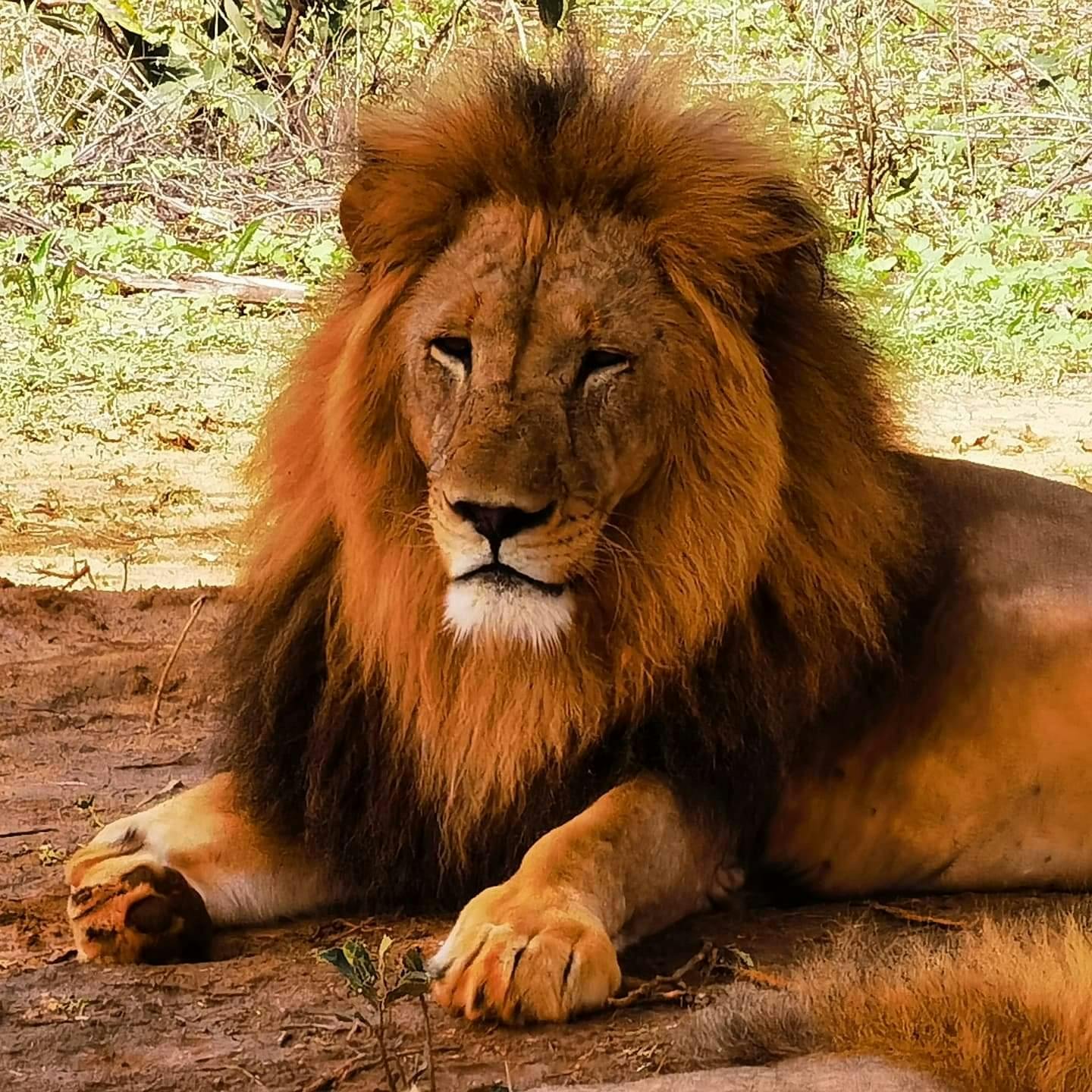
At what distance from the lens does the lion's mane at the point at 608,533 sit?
2971 millimetres

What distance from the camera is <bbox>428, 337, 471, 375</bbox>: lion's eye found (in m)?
2.91

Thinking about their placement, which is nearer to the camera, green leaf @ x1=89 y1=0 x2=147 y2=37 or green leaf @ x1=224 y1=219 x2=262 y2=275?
green leaf @ x1=89 y1=0 x2=147 y2=37

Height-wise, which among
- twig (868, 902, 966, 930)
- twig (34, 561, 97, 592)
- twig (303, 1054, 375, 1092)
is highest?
twig (34, 561, 97, 592)

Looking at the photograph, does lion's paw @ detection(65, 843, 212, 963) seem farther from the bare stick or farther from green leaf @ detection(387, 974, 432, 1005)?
green leaf @ detection(387, 974, 432, 1005)

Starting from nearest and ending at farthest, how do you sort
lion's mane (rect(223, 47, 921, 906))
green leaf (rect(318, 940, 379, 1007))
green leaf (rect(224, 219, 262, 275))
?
green leaf (rect(318, 940, 379, 1007))
lion's mane (rect(223, 47, 921, 906))
green leaf (rect(224, 219, 262, 275))

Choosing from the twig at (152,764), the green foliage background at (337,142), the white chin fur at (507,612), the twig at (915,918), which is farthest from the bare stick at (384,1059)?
the green foliage background at (337,142)

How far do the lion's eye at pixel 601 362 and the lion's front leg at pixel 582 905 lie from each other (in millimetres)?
647

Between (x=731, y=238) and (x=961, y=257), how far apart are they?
6.28 metres

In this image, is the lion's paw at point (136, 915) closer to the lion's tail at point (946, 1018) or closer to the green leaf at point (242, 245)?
the lion's tail at point (946, 1018)

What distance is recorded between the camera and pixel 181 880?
2967mm

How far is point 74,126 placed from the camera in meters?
10.4

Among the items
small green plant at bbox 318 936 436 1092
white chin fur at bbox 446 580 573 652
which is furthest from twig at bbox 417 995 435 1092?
white chin fur at bbox 446 580 573 652

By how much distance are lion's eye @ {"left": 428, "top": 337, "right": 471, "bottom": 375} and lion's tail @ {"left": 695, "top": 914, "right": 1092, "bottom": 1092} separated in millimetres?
1025

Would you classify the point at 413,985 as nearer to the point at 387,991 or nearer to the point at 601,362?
the point at 387,991
